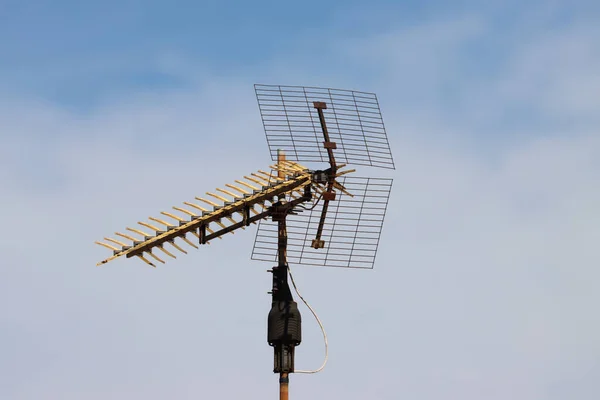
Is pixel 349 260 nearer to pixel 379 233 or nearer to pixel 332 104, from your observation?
pixel 379 233

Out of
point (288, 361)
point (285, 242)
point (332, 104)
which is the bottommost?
point (288, 361)

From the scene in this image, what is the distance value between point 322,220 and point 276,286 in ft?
7.84

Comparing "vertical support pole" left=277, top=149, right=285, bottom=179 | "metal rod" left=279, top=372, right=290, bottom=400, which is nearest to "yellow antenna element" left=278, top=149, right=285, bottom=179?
"vertical support pole" left=277, top=149, right=285, bottom=179

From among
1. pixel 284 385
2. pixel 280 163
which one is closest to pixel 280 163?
pixel 280 163

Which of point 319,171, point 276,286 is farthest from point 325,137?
point 276,286

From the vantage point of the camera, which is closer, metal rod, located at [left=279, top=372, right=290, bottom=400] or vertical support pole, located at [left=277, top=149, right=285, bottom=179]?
metal rod, located at [left=279, top=372, right=290, bottom=400]

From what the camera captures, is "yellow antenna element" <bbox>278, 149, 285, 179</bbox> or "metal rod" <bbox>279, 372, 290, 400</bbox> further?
"yellow antenna element" <bbox>278, 149, 285, 179</bbox>

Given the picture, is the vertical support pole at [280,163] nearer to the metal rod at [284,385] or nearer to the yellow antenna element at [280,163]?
the yellow antenna element at [280,163]

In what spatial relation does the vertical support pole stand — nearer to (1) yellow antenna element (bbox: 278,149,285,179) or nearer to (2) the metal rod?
(1) yellow antenna element (bbox: 278,149,285,179)

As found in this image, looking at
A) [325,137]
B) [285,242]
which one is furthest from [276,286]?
[325,137]

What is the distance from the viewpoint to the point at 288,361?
5216 centimetres

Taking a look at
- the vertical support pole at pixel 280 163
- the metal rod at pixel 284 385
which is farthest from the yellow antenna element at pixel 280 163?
the metal rod at pixel 284 385

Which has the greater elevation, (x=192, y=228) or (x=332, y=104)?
(x=332, y=104)

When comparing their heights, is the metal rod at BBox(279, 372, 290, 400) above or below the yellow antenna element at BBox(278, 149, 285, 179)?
below
